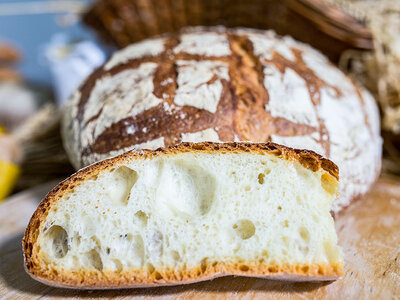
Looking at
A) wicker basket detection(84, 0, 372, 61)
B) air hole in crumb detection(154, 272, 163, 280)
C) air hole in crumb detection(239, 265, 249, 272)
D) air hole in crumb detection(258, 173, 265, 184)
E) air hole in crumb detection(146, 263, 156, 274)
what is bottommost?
air hole in crumb detection(239, 265, 249, 272)

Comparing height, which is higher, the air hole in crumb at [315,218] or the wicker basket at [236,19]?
the wicker basket at [236,19]

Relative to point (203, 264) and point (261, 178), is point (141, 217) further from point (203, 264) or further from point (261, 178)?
point (261, 178)

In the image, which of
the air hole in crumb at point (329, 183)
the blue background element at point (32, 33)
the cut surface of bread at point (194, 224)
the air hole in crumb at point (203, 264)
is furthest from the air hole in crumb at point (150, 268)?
the blue background element at point (32, 33)

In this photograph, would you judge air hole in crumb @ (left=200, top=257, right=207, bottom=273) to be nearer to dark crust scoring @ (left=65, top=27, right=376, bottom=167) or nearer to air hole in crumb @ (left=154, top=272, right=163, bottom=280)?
air hole in crumb @ (left=154, top=272, right=163, bottom=280)

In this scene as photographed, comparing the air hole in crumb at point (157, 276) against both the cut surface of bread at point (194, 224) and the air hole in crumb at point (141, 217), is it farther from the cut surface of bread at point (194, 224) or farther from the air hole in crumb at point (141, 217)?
the air hole in crumb at point (141, 217)

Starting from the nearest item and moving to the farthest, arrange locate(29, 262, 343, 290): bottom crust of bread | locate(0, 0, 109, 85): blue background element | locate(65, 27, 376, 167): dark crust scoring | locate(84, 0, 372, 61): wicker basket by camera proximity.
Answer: locate(29, 262, 343, 290): bottom crust of bread < locate(65, 27, 376, 167): dark crust scoring < locate(84, 0, 372, 61): wicker basket < locate(0, 0, 109, 85): blue background element

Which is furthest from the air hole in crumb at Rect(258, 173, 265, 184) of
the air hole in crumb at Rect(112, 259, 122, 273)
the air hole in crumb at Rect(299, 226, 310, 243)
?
the air hole in crumb at Rect(112, 259, 122, 273)
